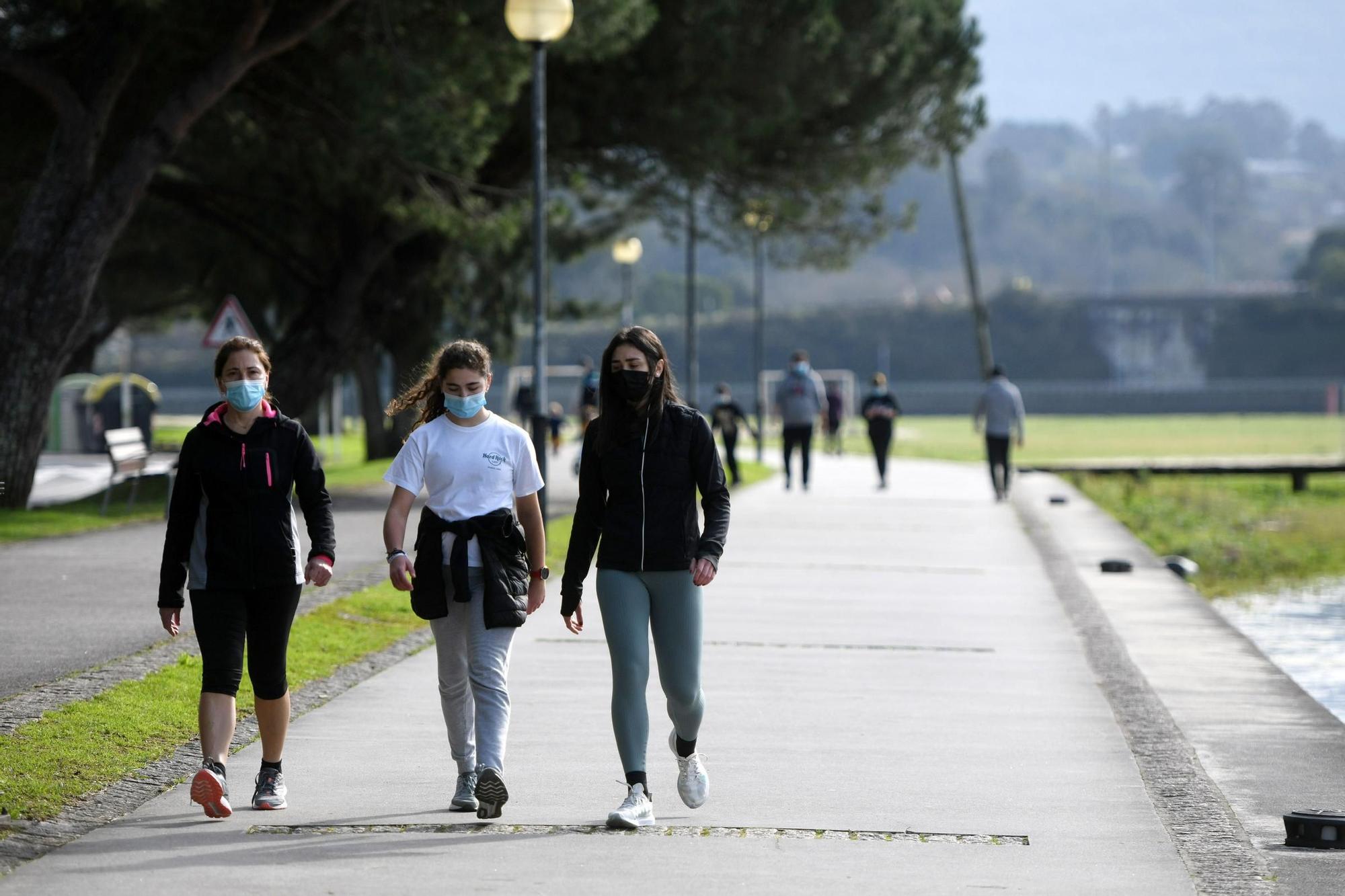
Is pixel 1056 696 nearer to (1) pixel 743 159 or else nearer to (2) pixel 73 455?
(1) pixel 743 159

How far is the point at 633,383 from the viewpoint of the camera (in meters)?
6.24

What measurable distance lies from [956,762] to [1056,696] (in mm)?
2029

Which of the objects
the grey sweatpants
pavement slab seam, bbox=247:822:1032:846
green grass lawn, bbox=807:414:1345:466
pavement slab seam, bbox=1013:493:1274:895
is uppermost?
the grey sweatpants

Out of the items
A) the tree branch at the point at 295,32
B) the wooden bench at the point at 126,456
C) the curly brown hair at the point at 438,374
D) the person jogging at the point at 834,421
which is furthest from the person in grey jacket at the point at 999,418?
the curly brown hair at the point at 438,374

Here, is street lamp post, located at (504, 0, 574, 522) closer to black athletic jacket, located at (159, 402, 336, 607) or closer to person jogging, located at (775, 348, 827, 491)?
person jogging, located at (775, 348, 827, 491)

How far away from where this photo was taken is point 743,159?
2614 centimetres

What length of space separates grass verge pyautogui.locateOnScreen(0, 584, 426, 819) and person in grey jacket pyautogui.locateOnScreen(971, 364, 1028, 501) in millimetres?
15464

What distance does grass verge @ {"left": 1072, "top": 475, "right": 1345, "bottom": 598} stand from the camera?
22109mm

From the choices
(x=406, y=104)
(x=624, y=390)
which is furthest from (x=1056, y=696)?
(x=406, y=104)

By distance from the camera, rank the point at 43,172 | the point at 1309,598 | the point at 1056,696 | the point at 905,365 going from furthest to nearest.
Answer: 1. the point at 905,365
2. the point at 43,172
3. the point at 1309,598
4. the point at 1056,696

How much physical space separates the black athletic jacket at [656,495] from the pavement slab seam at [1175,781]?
1.75 meters

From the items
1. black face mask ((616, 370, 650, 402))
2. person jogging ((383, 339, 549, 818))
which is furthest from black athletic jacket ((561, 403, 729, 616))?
person jogging ((383, 339, 549, 818))

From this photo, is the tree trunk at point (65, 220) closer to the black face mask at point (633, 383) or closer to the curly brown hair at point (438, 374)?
the curly brown hair at point (438, 374)

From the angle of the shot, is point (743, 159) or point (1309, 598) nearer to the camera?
point (1309, 598)
